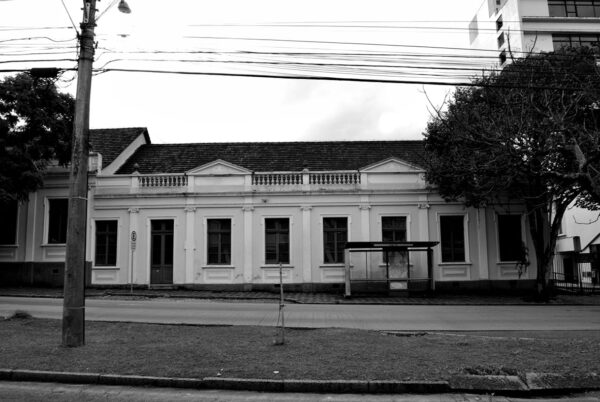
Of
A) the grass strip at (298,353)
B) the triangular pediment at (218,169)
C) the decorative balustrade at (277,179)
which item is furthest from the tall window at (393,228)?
the grass strip at (298,353)

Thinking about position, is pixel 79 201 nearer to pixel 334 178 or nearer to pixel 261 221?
pixel 261 221

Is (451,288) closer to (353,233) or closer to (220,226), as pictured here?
(353,233)

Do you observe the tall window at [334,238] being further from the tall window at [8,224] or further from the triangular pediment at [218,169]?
the tall window at [8,224]

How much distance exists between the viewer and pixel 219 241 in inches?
1002

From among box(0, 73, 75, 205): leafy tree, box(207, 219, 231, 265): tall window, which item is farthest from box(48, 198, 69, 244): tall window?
box(207, 219, 231, 265): tall window

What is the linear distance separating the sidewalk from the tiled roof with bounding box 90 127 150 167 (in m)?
7.21

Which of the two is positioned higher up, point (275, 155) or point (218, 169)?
point (275, 155)

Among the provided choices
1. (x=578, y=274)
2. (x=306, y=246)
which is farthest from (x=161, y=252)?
(x=578, y=274)

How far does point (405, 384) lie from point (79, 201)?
7066 mm

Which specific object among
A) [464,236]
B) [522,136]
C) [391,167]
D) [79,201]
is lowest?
[464,236]

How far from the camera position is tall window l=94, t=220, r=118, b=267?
2552cm

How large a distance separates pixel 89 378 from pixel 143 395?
1201 mm

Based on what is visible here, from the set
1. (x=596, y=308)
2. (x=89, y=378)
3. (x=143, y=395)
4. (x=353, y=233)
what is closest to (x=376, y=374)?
(x=143, y=395)

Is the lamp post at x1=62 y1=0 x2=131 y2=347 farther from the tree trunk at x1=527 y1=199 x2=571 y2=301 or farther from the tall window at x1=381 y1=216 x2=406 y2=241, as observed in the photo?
the tree trunk at x1=527 y1=199 x2=571 y2=301
